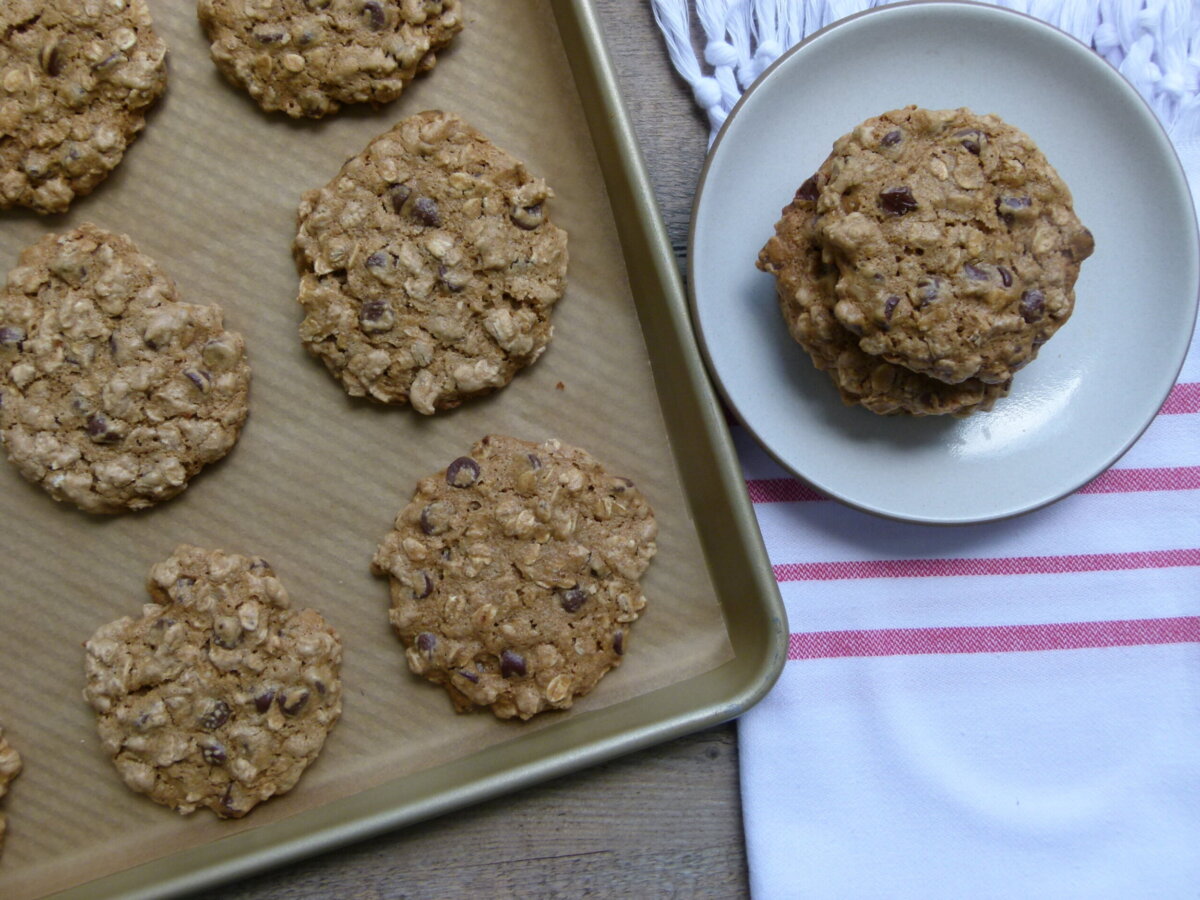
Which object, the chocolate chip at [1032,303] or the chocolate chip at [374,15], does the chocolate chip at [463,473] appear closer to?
the chocolate chip at [374,15]

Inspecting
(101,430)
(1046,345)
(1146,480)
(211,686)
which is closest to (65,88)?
(101,430)

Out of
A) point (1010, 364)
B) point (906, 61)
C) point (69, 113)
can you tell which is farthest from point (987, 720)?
point (69, 113)

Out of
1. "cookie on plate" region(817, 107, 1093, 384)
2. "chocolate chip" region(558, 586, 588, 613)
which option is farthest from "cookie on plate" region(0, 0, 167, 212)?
"cookie on plate" region(817, 107, 1093, 384)

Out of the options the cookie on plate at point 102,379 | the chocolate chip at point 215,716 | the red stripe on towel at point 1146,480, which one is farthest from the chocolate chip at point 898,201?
the chocolate chip at point 215,716

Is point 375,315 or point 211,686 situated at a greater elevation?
point 375,315

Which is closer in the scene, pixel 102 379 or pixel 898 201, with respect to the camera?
pixel 898 201

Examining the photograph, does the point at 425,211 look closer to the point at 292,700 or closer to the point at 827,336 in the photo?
the point at 827,336
